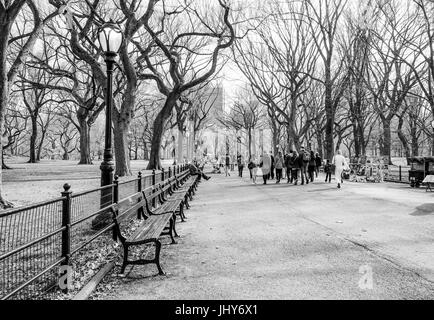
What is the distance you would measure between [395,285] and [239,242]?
9.00ft

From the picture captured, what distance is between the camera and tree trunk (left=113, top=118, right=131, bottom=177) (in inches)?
725

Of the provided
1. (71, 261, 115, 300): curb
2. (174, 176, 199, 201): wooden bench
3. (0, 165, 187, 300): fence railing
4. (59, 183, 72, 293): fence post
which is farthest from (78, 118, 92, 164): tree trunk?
(59, 183, 72, 293): fence post

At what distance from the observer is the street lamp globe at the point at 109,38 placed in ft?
23.2

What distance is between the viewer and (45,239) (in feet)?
14.1

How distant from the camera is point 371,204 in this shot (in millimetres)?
10758

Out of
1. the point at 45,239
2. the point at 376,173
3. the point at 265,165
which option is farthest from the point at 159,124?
the point at 45,239

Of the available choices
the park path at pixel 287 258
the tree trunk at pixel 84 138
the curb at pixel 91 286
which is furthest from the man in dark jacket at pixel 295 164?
the tree trunk at pixel 84 138

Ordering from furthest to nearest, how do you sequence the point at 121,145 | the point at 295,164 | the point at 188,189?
the point at 121,145 < the point at 295,164 < the point at 188,189

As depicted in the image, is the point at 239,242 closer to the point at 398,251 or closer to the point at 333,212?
the point at 398,251

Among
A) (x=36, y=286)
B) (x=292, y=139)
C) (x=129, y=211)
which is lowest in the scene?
(x=36, y=286)

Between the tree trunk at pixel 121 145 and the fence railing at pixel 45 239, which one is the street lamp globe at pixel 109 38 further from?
the tree trunk at pixel 121 145

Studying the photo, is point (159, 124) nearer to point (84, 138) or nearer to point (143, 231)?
point (84, 138)

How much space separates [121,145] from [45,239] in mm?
14741
